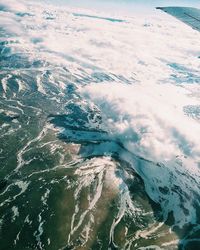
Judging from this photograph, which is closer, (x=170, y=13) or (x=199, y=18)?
(x=199, y=18)
